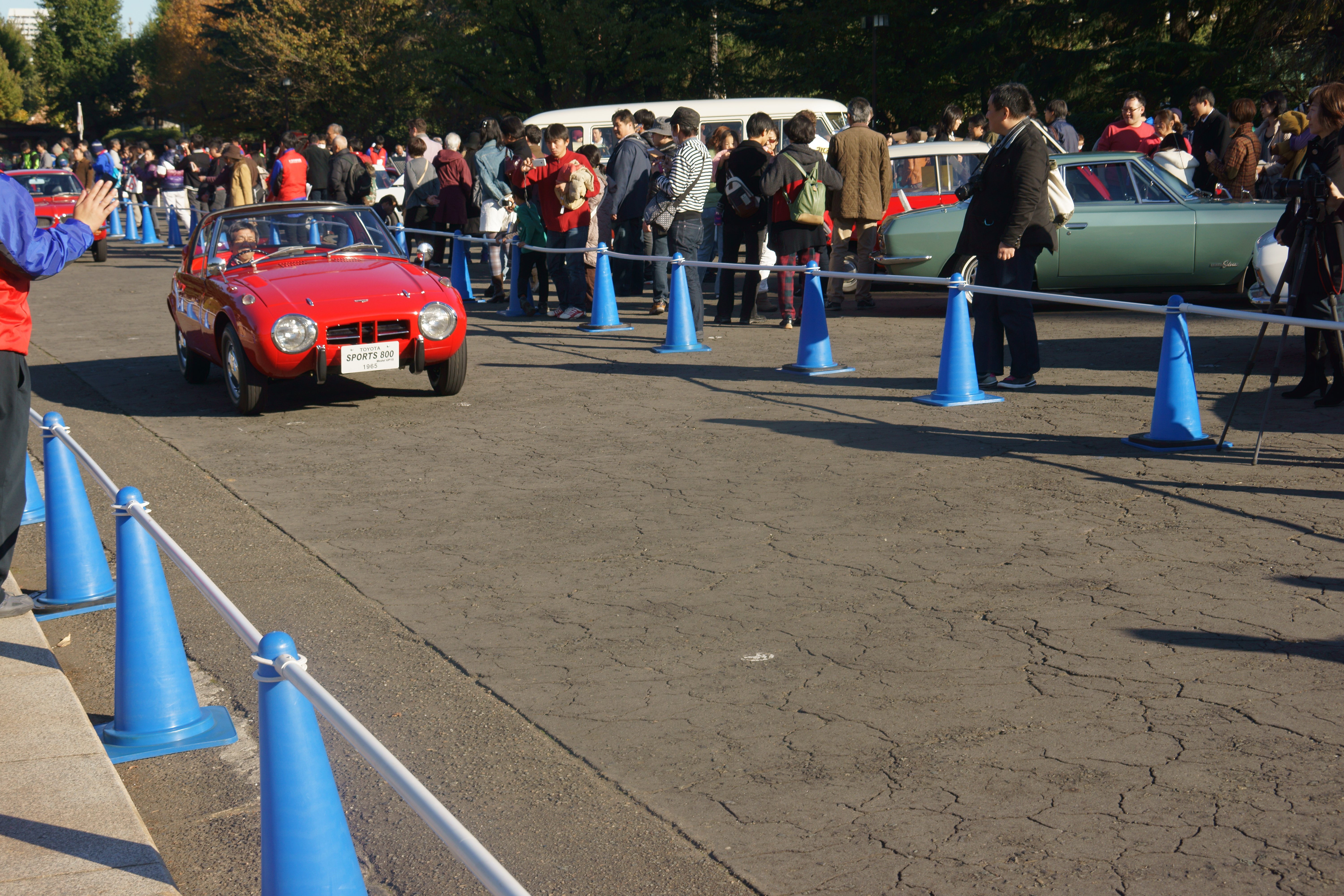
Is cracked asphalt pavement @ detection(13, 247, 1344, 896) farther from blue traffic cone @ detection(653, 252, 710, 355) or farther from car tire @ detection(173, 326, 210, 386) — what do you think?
blue traffic cone @ detection(653, 252, 710, 355)

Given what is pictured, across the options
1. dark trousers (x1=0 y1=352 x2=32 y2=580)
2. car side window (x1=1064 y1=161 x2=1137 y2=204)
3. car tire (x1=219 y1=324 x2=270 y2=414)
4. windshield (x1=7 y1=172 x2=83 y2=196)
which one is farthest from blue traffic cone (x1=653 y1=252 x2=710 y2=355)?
windshield (x1=7 y1=172 x2=83 y2=196)

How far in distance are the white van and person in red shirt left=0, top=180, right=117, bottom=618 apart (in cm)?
1530

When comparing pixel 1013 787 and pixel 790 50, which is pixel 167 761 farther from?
pixel 790 50

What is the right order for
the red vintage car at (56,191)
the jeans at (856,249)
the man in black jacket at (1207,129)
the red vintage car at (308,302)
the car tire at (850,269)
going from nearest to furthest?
the red vintage car at (308,302), the jeans at (856,249), the car tire at (850,269), the man in black jacket at (1207,129), the red vintage car at (56,191)

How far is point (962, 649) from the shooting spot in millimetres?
4605

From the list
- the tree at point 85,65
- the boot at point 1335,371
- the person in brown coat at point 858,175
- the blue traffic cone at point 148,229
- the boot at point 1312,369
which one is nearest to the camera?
the boot at point 1335,371

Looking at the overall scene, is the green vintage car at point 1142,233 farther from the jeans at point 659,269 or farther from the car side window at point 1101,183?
the jeans at point 659,269

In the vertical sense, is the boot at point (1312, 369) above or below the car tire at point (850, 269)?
below

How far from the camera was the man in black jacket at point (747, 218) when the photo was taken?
41.7 ft

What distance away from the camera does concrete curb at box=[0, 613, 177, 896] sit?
313 cm

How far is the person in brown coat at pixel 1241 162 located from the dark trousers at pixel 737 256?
17.6 feet

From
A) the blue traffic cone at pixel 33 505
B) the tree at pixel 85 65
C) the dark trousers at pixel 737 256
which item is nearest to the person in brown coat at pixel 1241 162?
the dark trousers at pixel 737 256

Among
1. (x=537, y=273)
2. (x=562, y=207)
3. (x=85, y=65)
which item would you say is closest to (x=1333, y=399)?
(x=562, y=207)

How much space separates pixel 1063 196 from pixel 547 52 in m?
33.3
